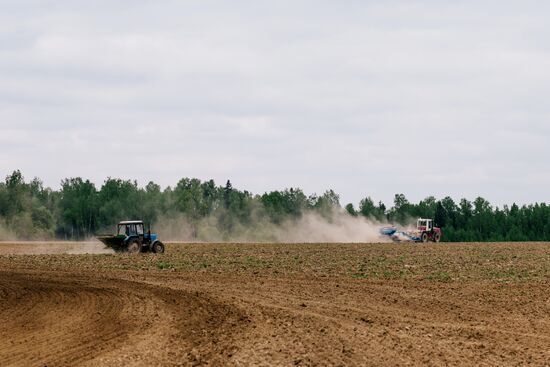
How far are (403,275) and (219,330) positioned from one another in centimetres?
2053

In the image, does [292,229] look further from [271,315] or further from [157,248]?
[271,315]

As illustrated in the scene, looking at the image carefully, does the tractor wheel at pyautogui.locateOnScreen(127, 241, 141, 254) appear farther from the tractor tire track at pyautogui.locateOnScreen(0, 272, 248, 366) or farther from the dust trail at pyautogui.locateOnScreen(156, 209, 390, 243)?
the dust trail at pyautogui.locateOnScreen(156, 209, 390, 243)

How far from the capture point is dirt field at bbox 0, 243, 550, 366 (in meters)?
16.9

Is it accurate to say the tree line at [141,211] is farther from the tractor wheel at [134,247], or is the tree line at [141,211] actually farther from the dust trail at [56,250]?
the tractor wheel at [134,247]

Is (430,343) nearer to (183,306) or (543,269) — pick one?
(183,306)

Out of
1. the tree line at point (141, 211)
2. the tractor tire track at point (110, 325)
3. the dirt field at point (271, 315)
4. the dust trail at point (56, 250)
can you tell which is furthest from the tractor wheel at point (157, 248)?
the tree line at point (141, 211)

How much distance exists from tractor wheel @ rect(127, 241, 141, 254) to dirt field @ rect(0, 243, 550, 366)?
10.1 metres

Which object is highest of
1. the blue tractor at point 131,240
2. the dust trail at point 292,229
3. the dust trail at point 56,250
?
the dust trail at point 292,229

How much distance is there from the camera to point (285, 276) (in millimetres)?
36719

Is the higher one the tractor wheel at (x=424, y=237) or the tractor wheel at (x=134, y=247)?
the tractor wheel at (x=424, y=237)

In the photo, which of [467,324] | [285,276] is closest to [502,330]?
[467,324]

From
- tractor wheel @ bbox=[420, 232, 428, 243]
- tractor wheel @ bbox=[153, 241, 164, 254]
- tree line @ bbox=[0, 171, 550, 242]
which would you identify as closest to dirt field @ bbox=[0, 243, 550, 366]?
tractor wheel @ bbox=[153, 241, 164, 254]

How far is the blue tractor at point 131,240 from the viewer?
176 feet

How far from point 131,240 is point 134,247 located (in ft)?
1.75
